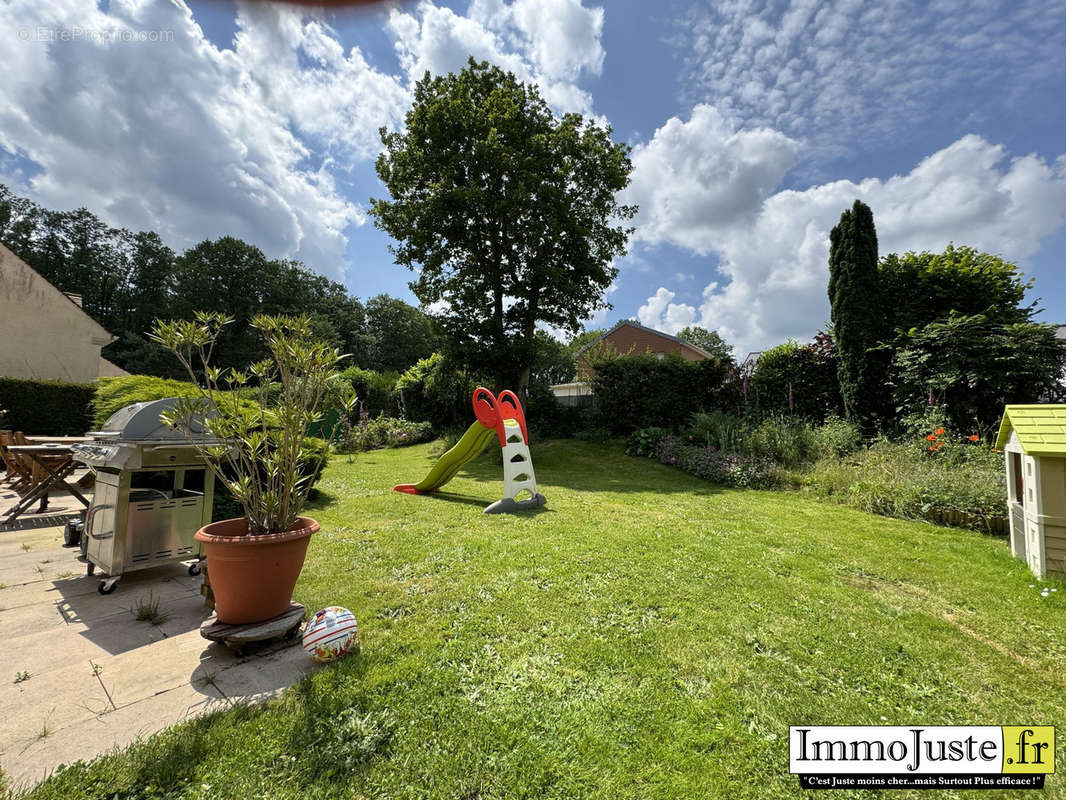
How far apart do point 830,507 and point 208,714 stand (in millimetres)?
7435

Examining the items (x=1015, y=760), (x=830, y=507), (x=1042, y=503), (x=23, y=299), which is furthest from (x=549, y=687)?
(x=23, y=299)

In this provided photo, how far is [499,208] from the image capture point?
12555mm

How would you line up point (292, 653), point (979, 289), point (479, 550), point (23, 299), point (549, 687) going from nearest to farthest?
point (549, 687) < point (292, 653) < point (479, 550) < point (979, 289) < point (23, 299)

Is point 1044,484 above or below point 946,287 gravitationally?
below

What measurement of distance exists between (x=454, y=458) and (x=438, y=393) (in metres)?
8.51

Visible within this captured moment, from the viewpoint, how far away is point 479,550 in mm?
4250

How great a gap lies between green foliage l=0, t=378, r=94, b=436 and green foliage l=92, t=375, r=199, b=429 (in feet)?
25.1

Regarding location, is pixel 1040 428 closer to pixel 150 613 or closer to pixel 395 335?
pixel 150 613

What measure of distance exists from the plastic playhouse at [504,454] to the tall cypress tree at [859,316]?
7.50 metres

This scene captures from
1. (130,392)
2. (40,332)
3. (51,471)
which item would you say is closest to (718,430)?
(130,392)

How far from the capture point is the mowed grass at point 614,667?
1.60 m

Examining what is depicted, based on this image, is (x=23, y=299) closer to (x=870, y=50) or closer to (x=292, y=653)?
(x=292, y=653)

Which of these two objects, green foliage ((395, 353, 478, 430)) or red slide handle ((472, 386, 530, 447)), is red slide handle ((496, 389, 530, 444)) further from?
green foliage ((395, 353, 478, 430))

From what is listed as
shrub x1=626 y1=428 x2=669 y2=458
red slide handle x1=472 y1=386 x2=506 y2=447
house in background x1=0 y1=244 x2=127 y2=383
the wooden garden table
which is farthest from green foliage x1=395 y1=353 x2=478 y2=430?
house in background x1=0 y1=244 x2=127 y2=383
